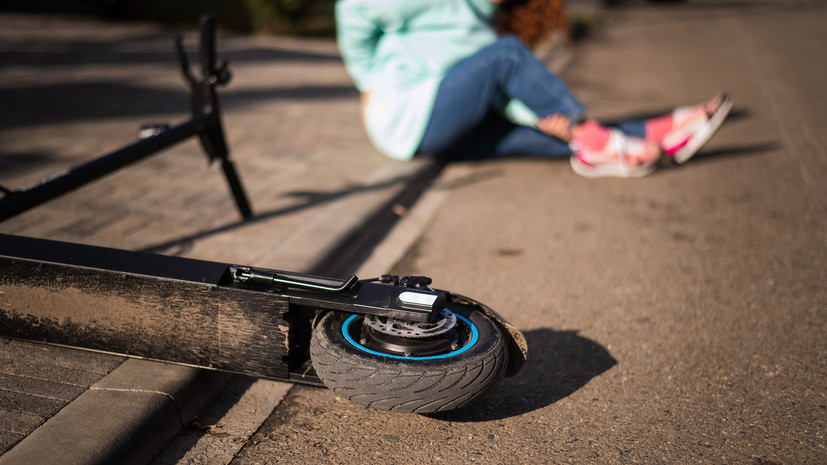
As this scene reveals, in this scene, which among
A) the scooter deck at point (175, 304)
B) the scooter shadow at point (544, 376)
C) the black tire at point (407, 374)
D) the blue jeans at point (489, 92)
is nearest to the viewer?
A: the black tire at point (407, 374)

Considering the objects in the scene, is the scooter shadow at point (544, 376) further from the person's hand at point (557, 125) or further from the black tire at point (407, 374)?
the person's hand at point (557, 125)

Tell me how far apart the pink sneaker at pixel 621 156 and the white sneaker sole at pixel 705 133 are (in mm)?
170

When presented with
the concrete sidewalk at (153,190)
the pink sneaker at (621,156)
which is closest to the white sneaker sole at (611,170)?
the pink sneaker at (621,156)

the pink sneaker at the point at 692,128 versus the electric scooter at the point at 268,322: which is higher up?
the electric scooter at the point at 268,322

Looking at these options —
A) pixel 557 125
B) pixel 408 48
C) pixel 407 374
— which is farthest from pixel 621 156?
pixel 407 374

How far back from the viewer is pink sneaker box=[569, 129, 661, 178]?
439 cm

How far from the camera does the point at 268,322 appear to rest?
6.40ft

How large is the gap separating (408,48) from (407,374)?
9.41ft

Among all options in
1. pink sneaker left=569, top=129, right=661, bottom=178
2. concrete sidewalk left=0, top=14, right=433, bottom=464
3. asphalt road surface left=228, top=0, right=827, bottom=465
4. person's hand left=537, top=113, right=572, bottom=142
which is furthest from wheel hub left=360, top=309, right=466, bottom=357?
pink sneaker left=569, top=129, right=661, bottom=178

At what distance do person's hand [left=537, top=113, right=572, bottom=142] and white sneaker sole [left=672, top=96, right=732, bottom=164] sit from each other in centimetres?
74

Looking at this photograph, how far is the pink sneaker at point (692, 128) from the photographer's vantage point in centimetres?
432

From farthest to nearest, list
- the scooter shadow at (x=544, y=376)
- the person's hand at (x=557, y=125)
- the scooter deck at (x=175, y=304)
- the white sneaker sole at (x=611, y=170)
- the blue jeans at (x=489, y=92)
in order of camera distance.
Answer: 1. the white sneaker sole at (x=611, y=170)
2. the person's hand at (x=557, y=125)
3. the blue jeans at (x=489, y=92)
4. the scooter shadow at (x=544, y=376)
5. the scooter deck at (x=175, y=304)

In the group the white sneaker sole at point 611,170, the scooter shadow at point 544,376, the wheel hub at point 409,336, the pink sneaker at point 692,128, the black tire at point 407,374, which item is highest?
the wheel hub at point 409,336

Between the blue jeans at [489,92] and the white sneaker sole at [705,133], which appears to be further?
the white sneaker sole at [705,133]
